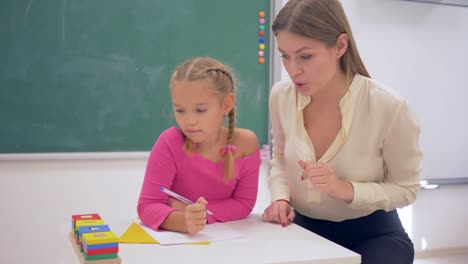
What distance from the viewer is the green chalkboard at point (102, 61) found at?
2.62 m

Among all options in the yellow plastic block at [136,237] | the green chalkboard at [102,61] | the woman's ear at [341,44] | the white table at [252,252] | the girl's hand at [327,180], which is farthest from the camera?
the green chalkboard at [102,61]

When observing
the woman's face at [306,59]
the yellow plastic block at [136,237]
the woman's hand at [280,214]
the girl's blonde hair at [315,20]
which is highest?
the girl's blonde hair at [315,20]

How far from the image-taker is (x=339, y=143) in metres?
1.54

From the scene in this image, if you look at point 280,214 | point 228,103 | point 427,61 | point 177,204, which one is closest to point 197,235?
point 177,204

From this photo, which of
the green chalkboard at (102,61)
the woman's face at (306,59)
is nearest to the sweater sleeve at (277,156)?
the woman's face at (306,59)

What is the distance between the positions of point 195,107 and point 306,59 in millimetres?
343

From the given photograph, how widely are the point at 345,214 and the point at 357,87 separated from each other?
0.39 meters

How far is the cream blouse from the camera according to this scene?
1.51 m

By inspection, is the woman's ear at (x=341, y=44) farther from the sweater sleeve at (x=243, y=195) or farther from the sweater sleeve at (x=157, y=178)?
the sweater sleeve at (x=157, y=178)

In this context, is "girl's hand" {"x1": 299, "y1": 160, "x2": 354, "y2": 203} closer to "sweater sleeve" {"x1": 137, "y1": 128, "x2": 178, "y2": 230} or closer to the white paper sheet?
the white paper sheet

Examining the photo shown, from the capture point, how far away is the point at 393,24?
347cm

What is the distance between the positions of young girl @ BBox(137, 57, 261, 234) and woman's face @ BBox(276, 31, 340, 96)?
8.7 inches

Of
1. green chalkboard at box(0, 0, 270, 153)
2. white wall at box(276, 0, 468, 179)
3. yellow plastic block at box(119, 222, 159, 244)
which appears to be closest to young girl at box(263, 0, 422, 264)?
yellow plastic block at box(119, 222, 159, 244)

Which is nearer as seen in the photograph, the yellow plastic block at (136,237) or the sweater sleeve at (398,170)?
the yellow plastic block at (136,237)
